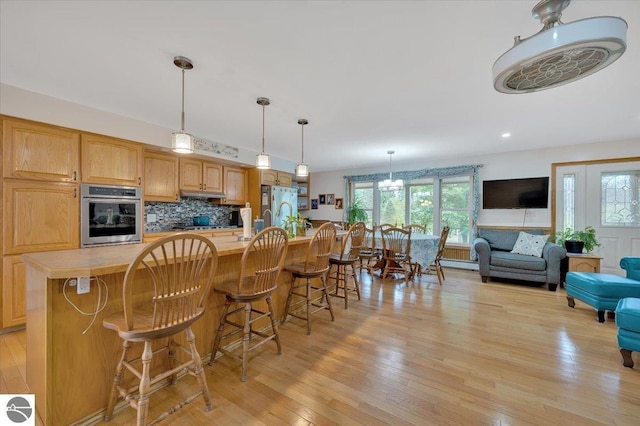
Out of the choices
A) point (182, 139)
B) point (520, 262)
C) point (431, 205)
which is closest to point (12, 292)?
point (182, 139)

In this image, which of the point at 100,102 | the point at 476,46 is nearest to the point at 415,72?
the point at 476,46

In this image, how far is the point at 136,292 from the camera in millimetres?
A: 1644

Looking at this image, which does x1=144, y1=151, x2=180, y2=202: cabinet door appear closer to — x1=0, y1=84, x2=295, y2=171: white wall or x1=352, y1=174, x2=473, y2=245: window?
x1=0, y1=84, x2=295, y2=171: white wall

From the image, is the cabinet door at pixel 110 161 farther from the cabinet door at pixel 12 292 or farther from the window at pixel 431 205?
the window at pixel 431 205

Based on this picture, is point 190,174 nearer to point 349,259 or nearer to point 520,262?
point 349,259

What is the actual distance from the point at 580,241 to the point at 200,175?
6221 mm

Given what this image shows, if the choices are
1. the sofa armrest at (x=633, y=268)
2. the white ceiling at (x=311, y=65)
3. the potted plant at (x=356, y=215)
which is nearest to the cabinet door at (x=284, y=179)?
the potted plant at (x=356, y=215)

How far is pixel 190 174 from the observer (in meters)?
4.27

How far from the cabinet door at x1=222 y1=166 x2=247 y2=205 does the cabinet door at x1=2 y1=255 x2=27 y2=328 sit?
272 cm

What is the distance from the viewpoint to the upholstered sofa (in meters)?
3.96

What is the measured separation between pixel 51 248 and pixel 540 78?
434 cm

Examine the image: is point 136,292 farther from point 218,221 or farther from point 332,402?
point 218,221

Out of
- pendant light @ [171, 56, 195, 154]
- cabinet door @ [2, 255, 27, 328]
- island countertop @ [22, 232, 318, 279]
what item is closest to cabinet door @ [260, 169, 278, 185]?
pendant light @ [171, 56, 195, 154]

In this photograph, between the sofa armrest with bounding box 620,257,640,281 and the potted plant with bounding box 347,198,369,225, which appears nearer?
the sofa armrest with bounding box 620,257,640,281
